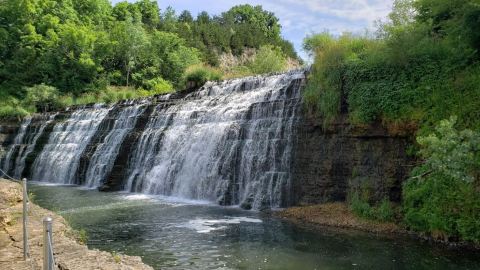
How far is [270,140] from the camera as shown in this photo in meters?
18.6

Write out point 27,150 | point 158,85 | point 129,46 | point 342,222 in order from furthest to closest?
1. point 129,46
2. point 158,85
3. point 27,150
4. point 342,222

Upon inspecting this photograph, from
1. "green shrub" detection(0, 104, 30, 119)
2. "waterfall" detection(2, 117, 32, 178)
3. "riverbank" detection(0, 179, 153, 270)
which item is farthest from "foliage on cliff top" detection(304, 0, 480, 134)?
"green shrub" detection(0, 104, 30, 119)

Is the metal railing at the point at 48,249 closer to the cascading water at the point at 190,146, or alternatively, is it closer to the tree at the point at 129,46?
the cascading water at the point at 190,146

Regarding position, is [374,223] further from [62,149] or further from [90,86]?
[90,86]

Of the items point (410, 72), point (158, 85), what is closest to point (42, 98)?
point (158, 85)

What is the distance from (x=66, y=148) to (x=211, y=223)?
61.0ft

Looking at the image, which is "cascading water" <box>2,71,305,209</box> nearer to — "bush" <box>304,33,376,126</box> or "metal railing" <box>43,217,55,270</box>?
"bush" <box>304,33,376,126</box>

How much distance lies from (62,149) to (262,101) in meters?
15.7

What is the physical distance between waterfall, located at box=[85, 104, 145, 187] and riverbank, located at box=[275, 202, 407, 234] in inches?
508

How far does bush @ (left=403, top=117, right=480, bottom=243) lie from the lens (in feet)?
34.3

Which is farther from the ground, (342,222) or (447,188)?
(447,188)

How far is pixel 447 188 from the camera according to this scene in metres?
12.2

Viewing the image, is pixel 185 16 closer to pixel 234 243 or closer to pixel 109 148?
pixel 109 148

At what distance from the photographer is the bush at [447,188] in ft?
34.3
